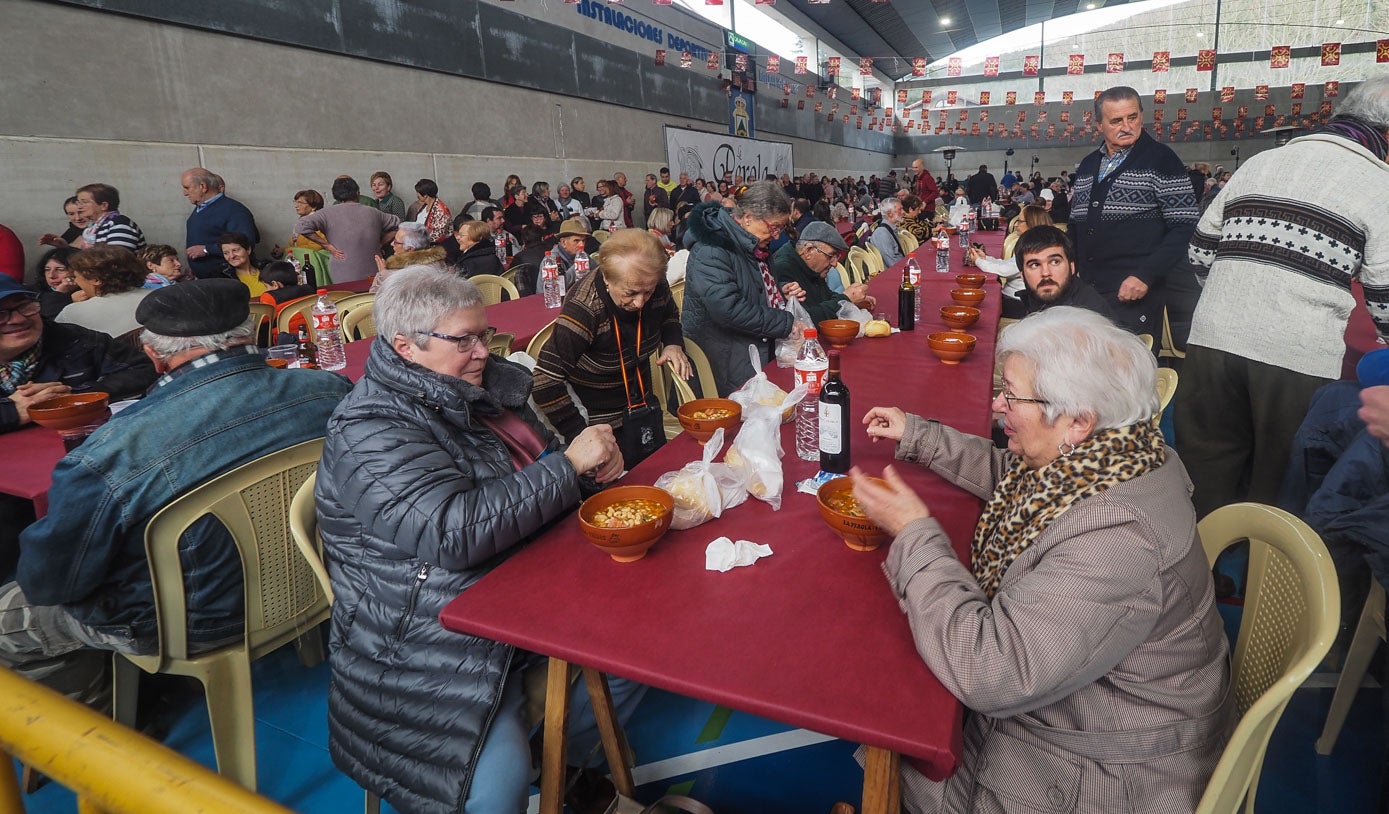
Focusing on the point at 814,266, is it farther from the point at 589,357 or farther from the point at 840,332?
the point at 589,357

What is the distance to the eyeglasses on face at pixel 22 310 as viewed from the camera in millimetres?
2443

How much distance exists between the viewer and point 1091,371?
123 centimetres

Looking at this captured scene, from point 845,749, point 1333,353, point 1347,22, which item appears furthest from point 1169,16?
point 845,749

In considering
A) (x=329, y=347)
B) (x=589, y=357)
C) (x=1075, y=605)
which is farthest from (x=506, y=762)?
(x=329, y=347)

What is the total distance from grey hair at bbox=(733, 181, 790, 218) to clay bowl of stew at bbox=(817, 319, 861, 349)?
60cm

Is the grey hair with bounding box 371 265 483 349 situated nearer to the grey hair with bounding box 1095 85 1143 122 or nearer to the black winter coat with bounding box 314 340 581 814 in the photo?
the black winter coat with bounding box 314 340 581 814

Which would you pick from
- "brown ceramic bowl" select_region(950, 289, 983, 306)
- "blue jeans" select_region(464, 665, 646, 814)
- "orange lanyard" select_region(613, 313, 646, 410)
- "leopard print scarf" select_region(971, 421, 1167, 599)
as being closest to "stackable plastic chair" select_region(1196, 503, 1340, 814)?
"leopard print scarf" select_region(971, 421, 1167, 599)

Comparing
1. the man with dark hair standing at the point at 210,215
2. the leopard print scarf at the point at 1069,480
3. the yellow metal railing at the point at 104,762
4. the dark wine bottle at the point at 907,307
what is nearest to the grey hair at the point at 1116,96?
the dark wine bottle at the point at 907,307

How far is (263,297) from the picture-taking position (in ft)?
14.8

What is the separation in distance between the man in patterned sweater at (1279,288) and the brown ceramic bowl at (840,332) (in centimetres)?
125

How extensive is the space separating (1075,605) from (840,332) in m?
2.16

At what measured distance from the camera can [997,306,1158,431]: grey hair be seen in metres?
1.23

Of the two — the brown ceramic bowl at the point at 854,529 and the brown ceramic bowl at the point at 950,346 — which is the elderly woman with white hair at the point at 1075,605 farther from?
the brown ceramic bowl at the point at 950,346

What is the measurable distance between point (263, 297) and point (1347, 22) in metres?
29.1
